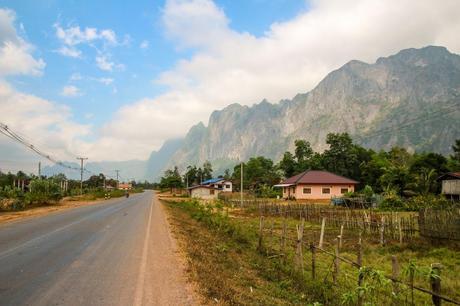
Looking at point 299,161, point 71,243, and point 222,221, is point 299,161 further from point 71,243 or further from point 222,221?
point 71,243

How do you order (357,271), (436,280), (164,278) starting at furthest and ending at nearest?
(357,271), (164,278), (436,280)

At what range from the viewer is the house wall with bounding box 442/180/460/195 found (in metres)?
41.7

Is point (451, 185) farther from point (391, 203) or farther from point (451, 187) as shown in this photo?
point (391, 203)

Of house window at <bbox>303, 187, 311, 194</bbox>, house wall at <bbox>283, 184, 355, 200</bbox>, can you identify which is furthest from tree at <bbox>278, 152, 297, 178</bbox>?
house window at <bbox>303, 187, 311, 194</bbox>

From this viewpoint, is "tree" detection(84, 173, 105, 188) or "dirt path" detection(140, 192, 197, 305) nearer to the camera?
"dirt path" detection(140, 192, 197, 305)

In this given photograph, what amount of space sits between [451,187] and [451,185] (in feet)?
0.72

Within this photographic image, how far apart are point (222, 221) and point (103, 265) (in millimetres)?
11446

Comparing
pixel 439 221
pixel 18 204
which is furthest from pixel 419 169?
pixel 18 204

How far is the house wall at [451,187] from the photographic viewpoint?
41.7 metres

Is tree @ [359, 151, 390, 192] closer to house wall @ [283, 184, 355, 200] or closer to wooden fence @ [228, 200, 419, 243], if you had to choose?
house wall @ [283, 184, 355, 200]

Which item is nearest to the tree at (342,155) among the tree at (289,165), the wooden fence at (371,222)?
the tree at (289,165)

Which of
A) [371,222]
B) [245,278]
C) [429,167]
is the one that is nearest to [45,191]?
[371,222]

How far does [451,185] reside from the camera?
42.9 metres

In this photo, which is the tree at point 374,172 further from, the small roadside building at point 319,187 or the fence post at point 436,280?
the fence post at point 436,280
